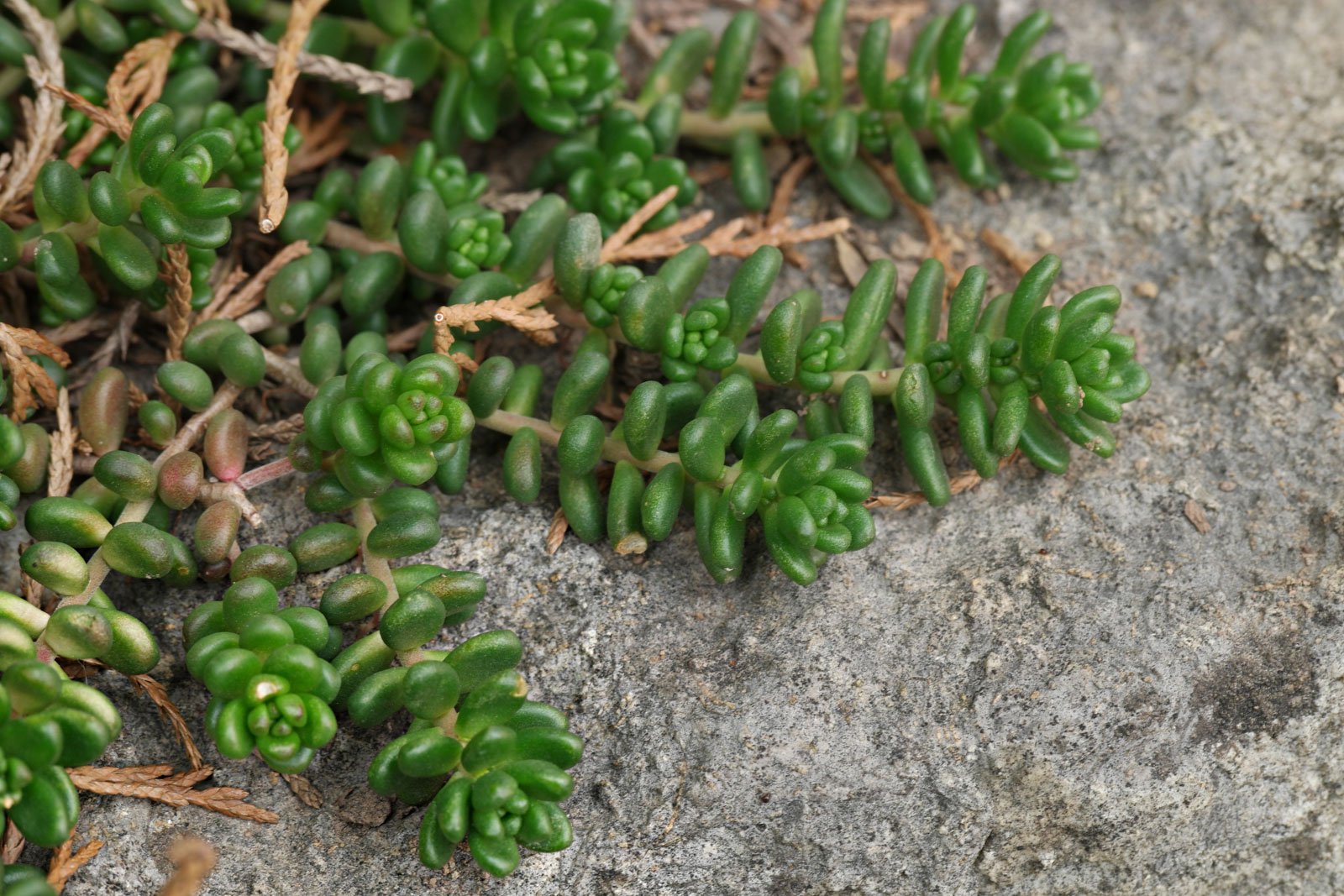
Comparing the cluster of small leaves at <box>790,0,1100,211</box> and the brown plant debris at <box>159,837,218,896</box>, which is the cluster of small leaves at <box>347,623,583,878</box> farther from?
the cluster of small leaves at <box>790,0,1100,211</box>

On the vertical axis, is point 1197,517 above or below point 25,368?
above

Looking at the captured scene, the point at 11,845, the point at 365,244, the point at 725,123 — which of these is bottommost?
the point at 11,845

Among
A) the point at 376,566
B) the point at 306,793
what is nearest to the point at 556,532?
the point at 376,566

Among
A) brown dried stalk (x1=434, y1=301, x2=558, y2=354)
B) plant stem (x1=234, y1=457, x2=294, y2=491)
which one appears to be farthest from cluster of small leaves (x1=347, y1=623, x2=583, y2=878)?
brown dried stalk (x1=434, y1=301, x2=558, y2=354)

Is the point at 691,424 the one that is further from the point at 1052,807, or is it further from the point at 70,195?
the point at 70,195

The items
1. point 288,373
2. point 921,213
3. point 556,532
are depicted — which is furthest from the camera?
point 921,213

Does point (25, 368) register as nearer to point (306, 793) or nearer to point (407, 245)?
point (407, 245)

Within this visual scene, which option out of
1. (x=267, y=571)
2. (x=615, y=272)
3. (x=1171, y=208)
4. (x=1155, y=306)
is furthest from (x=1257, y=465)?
(x=267, y=571)
